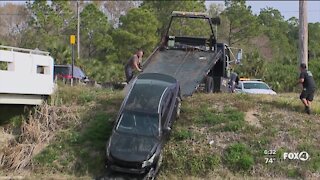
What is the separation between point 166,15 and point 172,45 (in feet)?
106

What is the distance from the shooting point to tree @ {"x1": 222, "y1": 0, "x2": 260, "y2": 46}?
178 ft

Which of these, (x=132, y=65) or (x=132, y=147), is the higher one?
(x=132, y=65)

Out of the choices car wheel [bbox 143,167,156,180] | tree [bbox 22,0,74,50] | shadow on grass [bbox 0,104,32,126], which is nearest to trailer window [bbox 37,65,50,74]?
shadow on grass [bbox 0,104,32,126]

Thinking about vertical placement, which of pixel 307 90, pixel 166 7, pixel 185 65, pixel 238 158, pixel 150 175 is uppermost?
pixel 166 7

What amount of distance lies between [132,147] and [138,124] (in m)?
1.06

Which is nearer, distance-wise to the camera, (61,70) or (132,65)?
(132,65)

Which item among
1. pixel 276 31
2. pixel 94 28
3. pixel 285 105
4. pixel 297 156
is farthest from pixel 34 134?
pixel 276 31

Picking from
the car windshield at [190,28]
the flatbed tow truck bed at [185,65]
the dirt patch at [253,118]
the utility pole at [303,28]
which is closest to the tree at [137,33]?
the car windshield at [190,28]

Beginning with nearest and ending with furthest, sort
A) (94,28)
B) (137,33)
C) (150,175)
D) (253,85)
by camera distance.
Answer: (150,175)
(253,85)
(137,33)
(94,28)

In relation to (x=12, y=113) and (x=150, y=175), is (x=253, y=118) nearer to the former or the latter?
(x=150, y=175)

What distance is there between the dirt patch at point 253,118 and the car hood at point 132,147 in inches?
141

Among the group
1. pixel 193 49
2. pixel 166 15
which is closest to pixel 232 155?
pixel 193 49

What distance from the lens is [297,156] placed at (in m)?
16.7

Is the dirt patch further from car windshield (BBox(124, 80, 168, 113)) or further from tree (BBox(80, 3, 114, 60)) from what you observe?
tree (BBox(80, 3, 114, 60))
